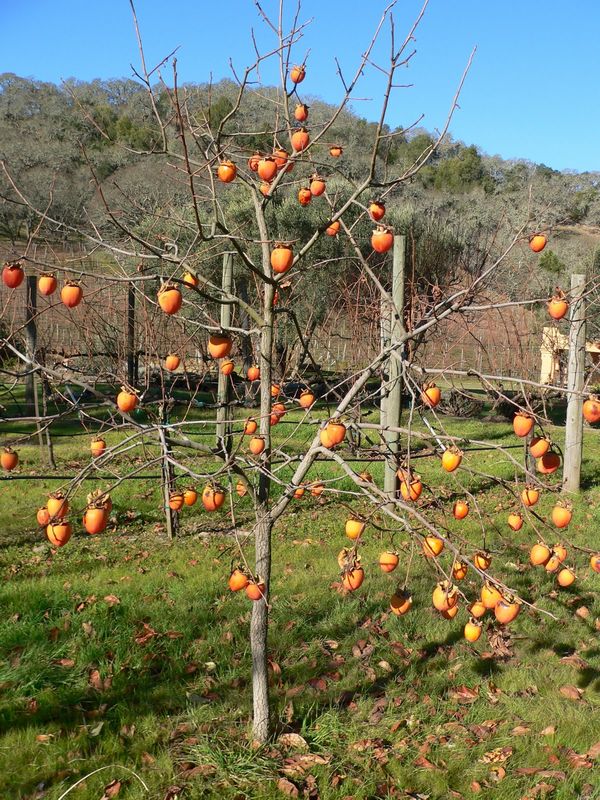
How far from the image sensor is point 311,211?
555 inches

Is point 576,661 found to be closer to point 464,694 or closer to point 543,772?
point 464,694

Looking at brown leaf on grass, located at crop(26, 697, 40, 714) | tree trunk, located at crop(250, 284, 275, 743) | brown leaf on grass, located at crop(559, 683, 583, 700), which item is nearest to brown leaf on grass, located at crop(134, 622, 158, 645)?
brown leaf on grass, located at crop(26, 697, 40, 714)

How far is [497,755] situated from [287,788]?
0.91 metres

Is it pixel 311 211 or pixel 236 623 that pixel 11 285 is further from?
pixel 311 211

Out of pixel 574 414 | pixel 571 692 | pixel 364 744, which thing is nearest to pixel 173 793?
pixel 364 744

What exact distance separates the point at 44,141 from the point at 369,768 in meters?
33.5

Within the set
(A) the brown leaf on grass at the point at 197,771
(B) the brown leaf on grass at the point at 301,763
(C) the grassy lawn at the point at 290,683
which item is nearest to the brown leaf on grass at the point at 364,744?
(C) the grassy lawn at the point at 290,683

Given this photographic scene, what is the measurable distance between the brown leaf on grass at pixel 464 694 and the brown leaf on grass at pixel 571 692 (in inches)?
16.5

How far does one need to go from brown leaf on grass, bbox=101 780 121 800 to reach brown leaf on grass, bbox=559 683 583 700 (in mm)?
2083

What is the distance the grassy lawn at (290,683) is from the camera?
8.50 ft

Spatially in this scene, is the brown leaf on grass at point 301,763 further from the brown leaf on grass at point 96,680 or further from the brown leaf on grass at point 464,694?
the brown leaf on grass at point 96,680

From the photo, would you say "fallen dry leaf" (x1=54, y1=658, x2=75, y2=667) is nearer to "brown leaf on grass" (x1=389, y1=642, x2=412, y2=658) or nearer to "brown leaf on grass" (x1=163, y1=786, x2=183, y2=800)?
"brown leaf on grass" (x1=163, y1=786, x2=183, y2=800)

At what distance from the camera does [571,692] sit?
3242mm

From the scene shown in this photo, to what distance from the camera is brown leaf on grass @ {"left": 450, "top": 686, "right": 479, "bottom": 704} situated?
317cm
